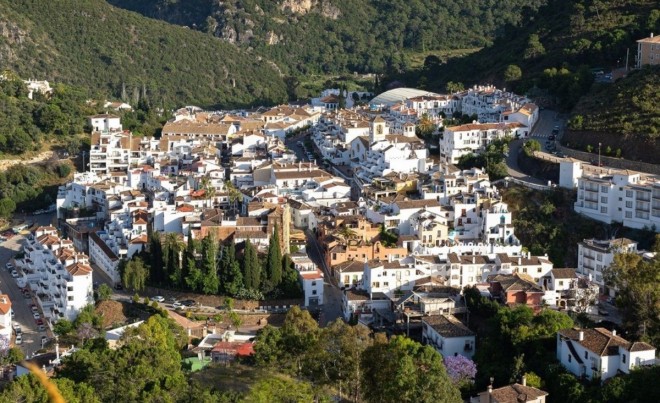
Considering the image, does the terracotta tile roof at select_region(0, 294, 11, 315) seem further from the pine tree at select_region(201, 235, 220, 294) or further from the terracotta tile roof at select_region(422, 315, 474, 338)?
the terracotta tile roof at select_region(422, 315, 474, 338)

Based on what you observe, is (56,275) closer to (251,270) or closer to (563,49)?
(251,270)

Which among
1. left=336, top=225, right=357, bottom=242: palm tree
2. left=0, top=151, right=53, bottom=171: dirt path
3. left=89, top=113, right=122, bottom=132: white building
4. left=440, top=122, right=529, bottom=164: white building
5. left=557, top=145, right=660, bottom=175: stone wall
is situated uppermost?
left=89, top=113, right=122, bottom=132: white building

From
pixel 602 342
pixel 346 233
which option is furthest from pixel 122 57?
pixel 602 342

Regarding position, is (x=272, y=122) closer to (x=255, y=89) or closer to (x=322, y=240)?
(x=322, y=240)

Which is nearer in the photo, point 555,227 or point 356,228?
point 356,228

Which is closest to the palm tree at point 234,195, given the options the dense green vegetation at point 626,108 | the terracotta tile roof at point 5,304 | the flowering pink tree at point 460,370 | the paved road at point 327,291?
the paved road at point 327,291

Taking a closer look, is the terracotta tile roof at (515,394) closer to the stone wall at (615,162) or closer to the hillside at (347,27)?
the stone wall at (615,162)

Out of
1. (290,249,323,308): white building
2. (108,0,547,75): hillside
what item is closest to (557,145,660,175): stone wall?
(290,249,323,308): white building

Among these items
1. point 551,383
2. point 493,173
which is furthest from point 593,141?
point 551,383
